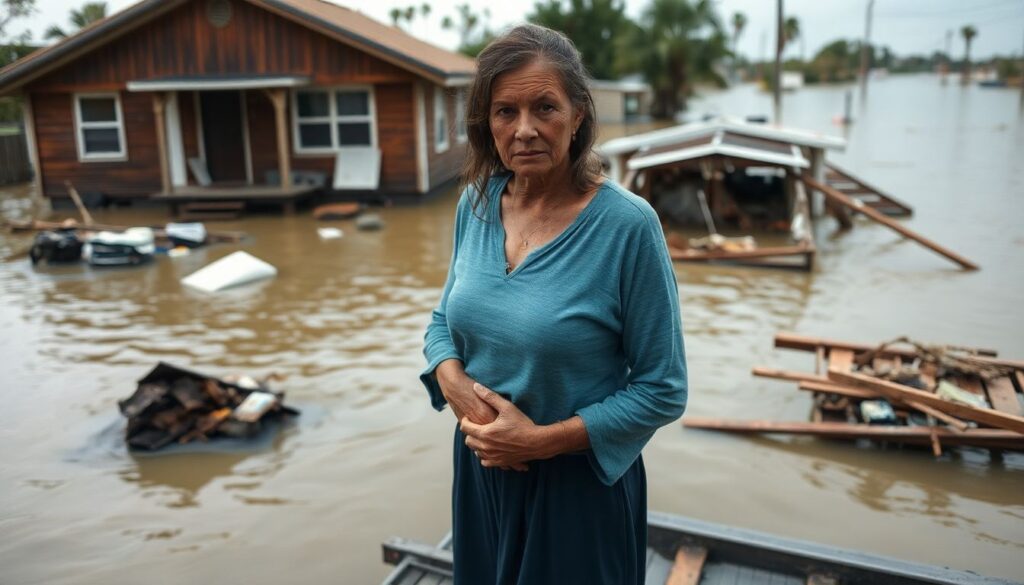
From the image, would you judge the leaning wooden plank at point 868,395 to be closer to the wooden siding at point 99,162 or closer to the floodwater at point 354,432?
the floodwater at point 354,432

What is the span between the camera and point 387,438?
5.28m

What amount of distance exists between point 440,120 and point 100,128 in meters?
6.93

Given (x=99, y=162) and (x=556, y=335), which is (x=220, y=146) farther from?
(x=556, y=335)

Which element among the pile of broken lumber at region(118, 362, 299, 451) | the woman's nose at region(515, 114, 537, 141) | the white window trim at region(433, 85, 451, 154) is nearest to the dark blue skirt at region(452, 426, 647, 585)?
the woman's nose at region(515, 114, 537, 141)

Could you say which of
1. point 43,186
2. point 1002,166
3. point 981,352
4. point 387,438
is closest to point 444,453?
point 387,438

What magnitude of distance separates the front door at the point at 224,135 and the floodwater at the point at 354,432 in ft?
17.2

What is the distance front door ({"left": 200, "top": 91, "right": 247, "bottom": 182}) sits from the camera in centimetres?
1588

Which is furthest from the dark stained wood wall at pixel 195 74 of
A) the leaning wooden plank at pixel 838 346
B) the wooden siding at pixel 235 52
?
the leaning wooden plank at pixel 838 346

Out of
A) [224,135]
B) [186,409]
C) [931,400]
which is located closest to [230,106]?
[224,135]

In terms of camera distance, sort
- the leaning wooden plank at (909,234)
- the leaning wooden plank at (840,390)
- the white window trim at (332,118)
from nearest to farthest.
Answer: the leaning wooden plank at (840,390) < the leaning wooden plank at (909,234) < the white window trim at (332,118)

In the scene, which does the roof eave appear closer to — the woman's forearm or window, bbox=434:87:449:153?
window, bbox=434:87:449:153

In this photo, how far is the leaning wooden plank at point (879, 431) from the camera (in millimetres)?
Answer: 4699

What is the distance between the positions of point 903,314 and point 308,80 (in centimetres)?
1102

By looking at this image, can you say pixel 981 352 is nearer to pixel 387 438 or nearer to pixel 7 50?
pixel 387 438
